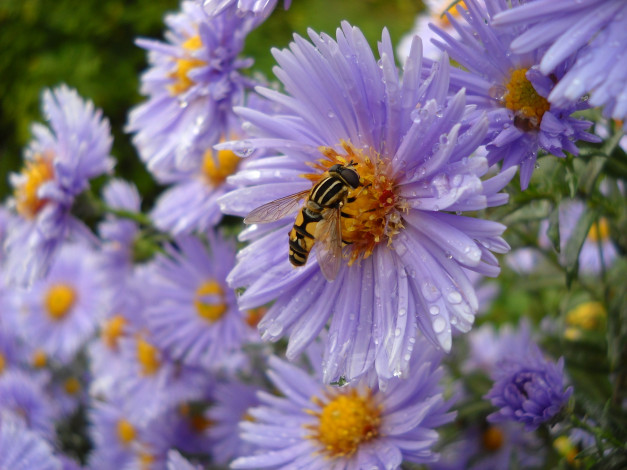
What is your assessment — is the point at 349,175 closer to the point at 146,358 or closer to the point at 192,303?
the point at 192,303

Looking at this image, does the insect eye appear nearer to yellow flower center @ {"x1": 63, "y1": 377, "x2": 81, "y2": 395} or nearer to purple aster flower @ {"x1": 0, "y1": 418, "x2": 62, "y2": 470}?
purple aster flower @ {"x1": 0, "y1": 418, "x2": 62, "y2": 470}

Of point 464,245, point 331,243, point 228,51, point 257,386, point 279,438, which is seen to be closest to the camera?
point 464,245

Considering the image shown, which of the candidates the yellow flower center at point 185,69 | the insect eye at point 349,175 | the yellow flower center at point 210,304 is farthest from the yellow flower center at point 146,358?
the insect eye at point 349,175

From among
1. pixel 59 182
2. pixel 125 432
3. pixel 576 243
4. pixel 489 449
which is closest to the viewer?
pixel 576 243

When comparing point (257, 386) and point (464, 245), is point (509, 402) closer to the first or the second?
point (464, 245)

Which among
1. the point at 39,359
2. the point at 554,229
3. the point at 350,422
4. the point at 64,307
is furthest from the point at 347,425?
the point at 39,359

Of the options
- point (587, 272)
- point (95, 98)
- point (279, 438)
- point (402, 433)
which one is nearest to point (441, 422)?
point (402, 433)
